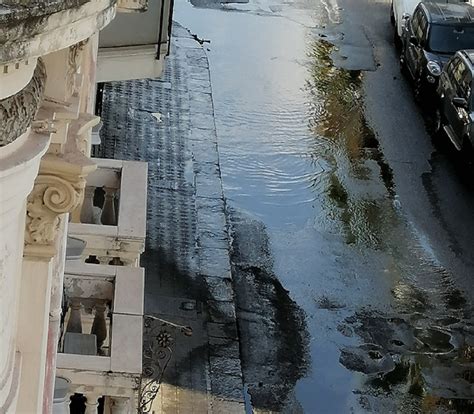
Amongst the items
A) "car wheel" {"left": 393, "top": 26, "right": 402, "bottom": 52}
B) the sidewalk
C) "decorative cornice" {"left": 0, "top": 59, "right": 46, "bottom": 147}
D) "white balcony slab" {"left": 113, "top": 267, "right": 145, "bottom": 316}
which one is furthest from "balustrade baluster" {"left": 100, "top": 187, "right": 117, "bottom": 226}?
"car wheel" {"left": 393, "top": 26, "right": 402, "bottom": 52}

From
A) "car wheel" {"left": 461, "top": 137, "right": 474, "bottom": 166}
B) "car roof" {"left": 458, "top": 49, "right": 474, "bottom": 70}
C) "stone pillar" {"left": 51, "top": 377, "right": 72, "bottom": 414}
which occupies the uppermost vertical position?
"stone pillar" {"left": 51, "top": 377, "right": 72, "bottom": 414}

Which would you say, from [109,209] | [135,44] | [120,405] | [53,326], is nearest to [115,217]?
[109,209]

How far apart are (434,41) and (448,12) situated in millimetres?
1011

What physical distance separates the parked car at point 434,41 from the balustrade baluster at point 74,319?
1453 centimetres

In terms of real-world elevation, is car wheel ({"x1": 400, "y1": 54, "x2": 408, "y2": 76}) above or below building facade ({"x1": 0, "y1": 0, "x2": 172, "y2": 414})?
below

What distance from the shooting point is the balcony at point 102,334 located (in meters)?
7.66

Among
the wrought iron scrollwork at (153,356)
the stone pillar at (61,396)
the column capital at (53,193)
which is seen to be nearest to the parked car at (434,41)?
the wrought iron scrollwork at (153,356)

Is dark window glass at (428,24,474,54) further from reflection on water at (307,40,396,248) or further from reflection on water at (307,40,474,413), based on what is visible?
reflection on water at (307,40,474,413)

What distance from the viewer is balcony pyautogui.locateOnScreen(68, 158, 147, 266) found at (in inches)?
367

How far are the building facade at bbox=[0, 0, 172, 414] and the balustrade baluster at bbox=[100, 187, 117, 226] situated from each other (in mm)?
1219

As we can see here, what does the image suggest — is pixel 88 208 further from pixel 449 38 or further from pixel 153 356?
pixel 449 38

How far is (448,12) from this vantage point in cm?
2309

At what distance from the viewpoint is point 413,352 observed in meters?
14.2

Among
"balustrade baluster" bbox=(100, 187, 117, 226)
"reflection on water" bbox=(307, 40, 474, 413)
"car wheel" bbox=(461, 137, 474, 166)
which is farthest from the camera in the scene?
"car wheel" bbox=(461, 137, 474, 166)
